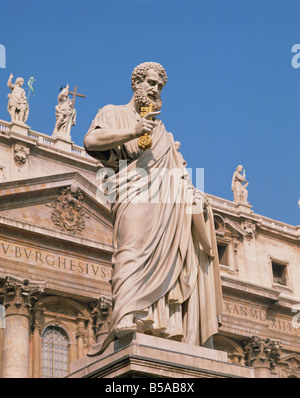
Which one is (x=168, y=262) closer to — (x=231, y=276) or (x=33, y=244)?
(x=33, y=244)

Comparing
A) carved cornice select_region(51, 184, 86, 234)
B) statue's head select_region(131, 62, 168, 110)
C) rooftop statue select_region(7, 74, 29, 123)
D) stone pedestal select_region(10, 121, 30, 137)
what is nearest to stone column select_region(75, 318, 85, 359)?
carved cornice select_region(51, 184, 86, 234)

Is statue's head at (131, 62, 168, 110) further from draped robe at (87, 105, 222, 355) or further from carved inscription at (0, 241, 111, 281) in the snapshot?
carved inscription at (0, 241, 111, 281)

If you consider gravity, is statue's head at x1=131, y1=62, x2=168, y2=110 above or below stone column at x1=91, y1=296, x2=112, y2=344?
below

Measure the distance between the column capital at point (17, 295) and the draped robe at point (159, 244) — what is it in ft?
64.5

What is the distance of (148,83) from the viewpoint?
6816mm

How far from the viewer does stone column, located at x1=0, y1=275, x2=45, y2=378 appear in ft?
81.6

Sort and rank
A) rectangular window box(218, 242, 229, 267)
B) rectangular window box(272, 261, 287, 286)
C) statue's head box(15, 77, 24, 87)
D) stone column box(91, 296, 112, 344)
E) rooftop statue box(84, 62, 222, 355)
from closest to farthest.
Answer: rooftop statue box(84, 62, 222, 355) < stone column box(91, 296, 112, 344) < statue's head box(15, 77, 24, 87) < rectangular window box(218, 242, 229, 267) < rectangular window box(272, 261, 287, 286)

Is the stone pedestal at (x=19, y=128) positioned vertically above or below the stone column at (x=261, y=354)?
above

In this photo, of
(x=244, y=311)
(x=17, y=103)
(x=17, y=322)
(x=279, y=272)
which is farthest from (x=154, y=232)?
(x=279, y=272)

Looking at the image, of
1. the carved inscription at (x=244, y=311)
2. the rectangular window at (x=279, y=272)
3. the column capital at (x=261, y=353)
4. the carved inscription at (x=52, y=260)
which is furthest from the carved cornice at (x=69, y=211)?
the rectangular window at (x=279, y=272)

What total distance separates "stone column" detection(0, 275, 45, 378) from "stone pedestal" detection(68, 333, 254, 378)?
63.0 feet

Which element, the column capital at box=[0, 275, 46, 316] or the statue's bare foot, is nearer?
the statue's bare foot

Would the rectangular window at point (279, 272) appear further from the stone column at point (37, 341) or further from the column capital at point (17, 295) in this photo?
the column capital at point (17, 295)

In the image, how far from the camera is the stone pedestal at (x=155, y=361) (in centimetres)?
536
